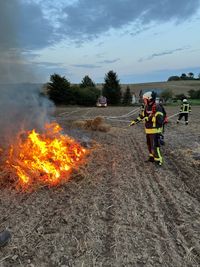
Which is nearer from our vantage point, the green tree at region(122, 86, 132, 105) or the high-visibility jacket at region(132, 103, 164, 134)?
the high-visibility jacket at region(132, 103, 164, 134)

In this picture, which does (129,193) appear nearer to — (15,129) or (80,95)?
(15,129)

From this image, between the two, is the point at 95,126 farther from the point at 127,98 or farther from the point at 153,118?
the point at 127,98

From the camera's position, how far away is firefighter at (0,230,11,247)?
150 inches

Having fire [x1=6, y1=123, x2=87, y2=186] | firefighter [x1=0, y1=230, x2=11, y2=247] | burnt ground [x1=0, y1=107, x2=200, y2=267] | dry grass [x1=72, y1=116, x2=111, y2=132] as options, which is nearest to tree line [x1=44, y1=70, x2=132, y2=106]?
dry grass [x1=72, y1=116, x2=111, y2=132]

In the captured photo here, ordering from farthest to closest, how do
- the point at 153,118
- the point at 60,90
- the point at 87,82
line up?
the point at 87,82 → the point at 60,90 → the point at 153,118

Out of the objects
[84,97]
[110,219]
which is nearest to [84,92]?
[84,97]

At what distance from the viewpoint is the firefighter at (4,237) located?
3.81 metres

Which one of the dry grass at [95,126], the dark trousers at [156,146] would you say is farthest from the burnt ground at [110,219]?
the dry grass at [95,126]

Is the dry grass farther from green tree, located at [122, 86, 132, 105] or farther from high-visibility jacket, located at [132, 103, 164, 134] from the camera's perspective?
green tree, located at [122, 86, 132, 105]

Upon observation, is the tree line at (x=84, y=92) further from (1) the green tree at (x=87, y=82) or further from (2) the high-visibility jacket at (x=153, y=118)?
(2) the high-visibility jacket at (x=153, y=118)

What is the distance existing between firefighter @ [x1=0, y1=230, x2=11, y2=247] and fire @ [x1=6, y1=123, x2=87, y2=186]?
1.90 metres

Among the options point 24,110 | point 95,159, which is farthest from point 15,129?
point 95,159

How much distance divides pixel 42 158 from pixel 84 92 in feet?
125

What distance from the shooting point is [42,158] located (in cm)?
646
